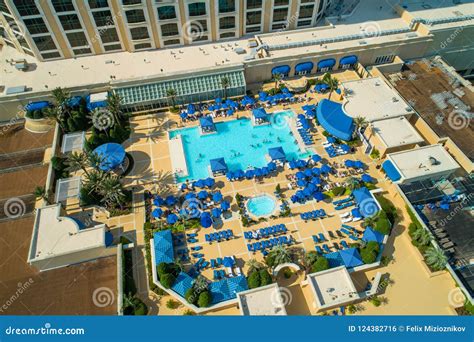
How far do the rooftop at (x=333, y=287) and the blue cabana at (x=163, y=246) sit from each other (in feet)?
70.7

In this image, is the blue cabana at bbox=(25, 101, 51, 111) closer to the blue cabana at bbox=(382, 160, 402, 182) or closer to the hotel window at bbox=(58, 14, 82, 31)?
the hotel window at bbox=(58, 14, 82, 31)

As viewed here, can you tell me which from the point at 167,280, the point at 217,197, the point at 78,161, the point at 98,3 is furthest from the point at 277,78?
the point at 167,280

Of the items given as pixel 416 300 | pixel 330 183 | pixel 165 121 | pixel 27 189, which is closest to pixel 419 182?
pixel 330 183

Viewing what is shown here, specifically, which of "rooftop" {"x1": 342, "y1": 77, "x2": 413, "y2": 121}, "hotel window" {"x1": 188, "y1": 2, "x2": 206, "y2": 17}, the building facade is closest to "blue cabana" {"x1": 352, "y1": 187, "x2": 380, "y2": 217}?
"rooftop" {"x1": 342, "y1": 77, "x2": 413, "y2": 121}

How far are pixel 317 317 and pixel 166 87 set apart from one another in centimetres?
5358

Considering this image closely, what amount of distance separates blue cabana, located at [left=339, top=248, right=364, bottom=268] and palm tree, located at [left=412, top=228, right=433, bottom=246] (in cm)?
1015

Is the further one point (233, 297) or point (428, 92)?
point (428, 92)

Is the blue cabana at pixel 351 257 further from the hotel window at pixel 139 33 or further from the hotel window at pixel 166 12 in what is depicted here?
the hotel window at pixel 139 33

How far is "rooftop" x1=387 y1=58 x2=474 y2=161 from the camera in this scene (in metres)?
67.3

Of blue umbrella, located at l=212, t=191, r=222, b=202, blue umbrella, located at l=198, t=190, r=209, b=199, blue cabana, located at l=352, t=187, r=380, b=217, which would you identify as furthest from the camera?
blue umbrella, located at l=198, t=190, r=209, b=199

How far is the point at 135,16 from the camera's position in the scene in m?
74.4

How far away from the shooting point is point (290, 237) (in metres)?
57.4

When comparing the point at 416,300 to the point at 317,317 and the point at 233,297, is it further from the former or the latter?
the point at 233,297

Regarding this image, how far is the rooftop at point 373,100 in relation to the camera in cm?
7088
